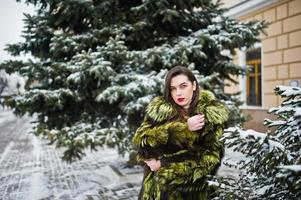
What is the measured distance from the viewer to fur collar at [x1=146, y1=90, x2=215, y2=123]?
8.00ft

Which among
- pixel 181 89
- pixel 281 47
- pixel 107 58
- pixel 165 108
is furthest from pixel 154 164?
pixel 281 47

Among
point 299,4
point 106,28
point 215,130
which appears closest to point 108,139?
point 106,28

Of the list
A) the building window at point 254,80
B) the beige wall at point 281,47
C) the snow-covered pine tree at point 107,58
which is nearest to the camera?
the snow-covered pine tree at point 107,58

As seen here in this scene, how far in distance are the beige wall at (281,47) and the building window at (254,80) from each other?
0.45 meters

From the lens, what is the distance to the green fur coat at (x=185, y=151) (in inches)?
92.3

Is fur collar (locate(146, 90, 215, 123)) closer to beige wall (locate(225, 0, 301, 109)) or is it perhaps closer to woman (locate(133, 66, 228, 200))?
woman (locate(133, 66, 228, 200))

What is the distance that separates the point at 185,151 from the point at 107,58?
3.25 meters

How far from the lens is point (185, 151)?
2387 millimetres

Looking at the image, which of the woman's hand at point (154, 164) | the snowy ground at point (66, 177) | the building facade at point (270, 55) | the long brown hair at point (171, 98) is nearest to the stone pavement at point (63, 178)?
the snowy ground at point (66, 177)

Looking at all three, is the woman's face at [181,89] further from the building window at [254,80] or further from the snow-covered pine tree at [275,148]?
the building window at [254,80]

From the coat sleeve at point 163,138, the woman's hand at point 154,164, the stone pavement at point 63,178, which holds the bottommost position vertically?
the stone pavement at point 63,178

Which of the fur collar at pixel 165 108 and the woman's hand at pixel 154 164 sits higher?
the fur collar at pixel 165 108

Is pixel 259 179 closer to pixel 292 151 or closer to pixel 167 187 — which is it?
pixel 292 151

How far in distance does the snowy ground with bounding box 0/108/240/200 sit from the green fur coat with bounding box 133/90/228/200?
1.69 meters
